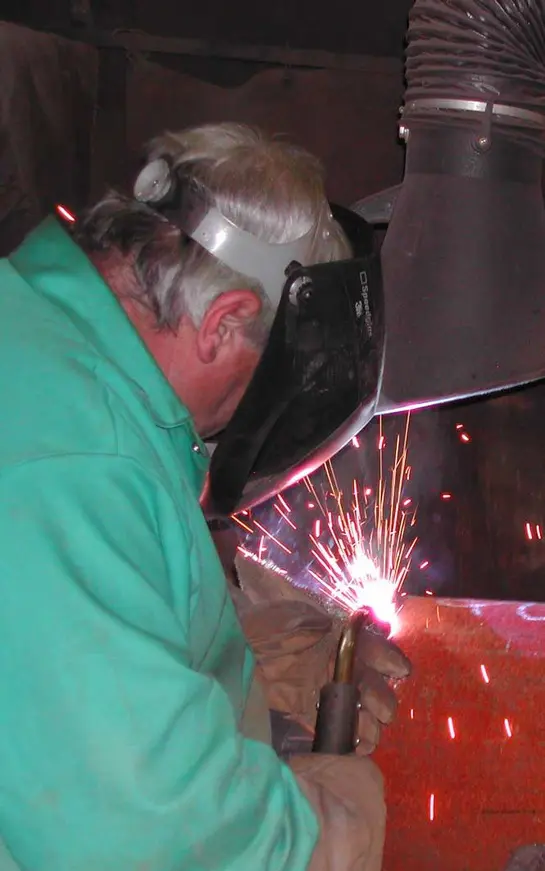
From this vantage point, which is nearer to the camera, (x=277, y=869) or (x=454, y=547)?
(x=277, y=869)

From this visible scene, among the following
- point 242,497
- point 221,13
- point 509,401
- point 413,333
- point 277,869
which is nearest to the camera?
point 277,869

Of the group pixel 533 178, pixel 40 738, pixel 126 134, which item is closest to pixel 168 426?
pixel 40 738

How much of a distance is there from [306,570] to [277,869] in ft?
6.47

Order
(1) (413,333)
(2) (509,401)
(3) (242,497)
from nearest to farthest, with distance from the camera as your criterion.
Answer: (3) (242,497), (1) (413,333), (2) (509,401)

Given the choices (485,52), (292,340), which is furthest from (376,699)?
(485,52)

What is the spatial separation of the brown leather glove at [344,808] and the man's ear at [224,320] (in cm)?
63

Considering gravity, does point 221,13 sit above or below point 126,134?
above

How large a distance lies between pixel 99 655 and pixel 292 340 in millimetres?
531

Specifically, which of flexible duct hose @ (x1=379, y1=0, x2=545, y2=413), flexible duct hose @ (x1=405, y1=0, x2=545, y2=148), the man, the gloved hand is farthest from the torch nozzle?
flexible duct hose @ (x1=405, y1=0, x2=545, y2=148)

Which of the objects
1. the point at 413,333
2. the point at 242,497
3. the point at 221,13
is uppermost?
the point at 221,13

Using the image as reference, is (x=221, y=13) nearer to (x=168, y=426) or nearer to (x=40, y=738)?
(x=168, y=426)

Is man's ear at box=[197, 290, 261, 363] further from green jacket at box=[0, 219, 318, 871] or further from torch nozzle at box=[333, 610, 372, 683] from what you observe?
torch nozzle at box=[333, 610, 372, 683]

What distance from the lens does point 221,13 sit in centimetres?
264

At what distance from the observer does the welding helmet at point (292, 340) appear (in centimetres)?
125
